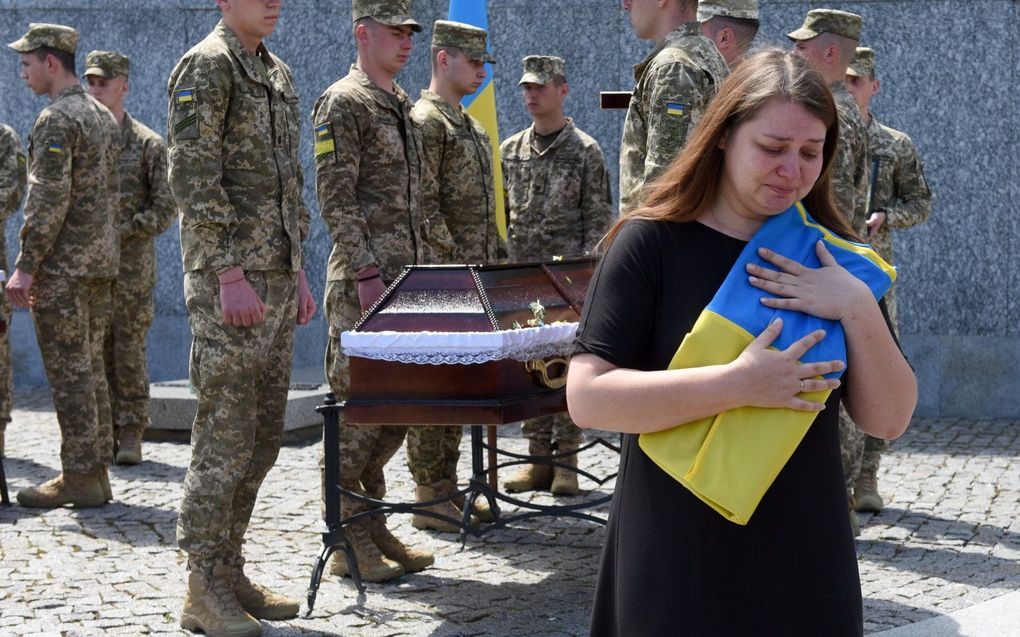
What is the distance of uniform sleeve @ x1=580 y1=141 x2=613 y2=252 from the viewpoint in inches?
296

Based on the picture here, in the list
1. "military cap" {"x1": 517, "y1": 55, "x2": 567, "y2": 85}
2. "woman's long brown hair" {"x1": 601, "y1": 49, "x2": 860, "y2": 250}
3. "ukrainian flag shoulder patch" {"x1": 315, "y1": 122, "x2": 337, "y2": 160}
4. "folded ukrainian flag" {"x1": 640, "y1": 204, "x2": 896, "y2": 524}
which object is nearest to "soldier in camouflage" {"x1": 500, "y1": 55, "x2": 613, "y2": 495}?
"military cap" {"x1": 517, "y1": 55, "x2": 567, "y2": 85}

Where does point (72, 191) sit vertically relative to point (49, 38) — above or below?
below

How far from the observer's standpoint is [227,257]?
433 centimetres

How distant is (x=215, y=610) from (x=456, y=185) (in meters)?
2.76

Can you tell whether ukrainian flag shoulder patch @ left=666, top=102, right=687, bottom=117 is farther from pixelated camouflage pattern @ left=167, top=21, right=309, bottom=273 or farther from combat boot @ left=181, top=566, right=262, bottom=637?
combat boot @ left=181, top=566, right=262, bottom=637

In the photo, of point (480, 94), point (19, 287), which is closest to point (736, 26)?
point (480, 94)

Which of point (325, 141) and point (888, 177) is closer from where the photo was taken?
point (325, 141)

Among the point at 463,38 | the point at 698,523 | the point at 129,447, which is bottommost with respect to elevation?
the point at 129,447

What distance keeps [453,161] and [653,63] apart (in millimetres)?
1947

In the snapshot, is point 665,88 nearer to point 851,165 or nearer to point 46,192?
point 851,165

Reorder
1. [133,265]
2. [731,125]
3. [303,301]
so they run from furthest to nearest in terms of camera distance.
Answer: [133,265], [303,301], [731,125]

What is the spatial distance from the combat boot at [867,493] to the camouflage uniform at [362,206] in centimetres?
242

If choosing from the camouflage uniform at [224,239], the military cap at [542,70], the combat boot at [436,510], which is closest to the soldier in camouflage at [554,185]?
the military cap at [542,70]

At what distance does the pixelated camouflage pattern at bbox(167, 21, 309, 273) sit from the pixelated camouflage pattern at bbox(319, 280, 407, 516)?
0.72 meters
